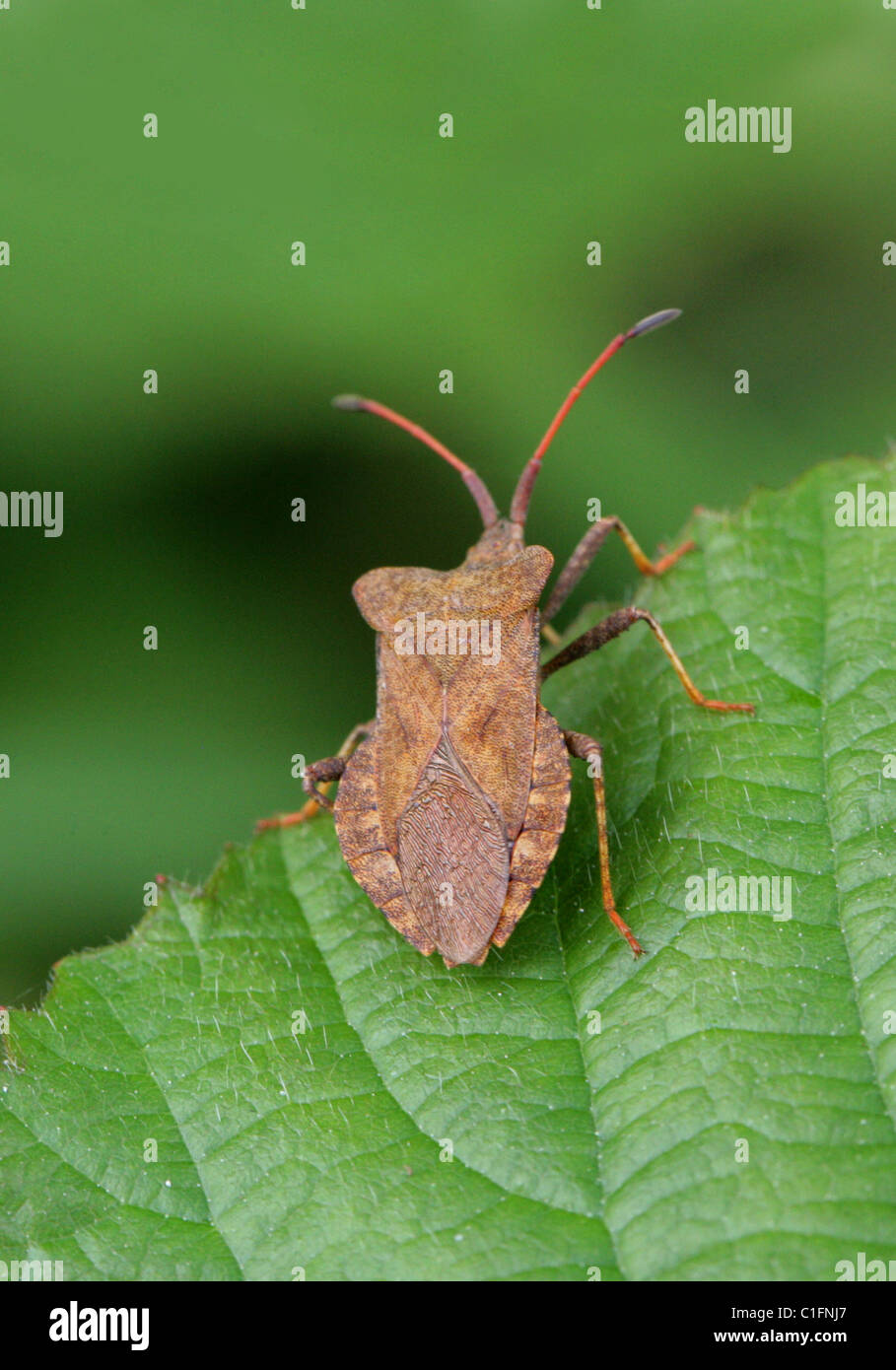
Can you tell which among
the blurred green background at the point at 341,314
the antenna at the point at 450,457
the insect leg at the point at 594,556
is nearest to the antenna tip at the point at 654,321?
the insect leg at the point at 594,556

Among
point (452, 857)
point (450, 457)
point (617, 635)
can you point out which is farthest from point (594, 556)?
point (452, 857)

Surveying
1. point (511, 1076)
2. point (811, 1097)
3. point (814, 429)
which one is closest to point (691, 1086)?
point (811, 1097)

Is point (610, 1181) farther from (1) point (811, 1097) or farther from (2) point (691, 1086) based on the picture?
(1) point (811, 1097)

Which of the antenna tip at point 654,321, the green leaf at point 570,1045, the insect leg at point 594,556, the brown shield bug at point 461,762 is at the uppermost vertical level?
the antenna tip at point 654,321

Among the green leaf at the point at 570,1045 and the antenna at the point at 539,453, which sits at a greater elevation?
the antenna at the point at 539,453

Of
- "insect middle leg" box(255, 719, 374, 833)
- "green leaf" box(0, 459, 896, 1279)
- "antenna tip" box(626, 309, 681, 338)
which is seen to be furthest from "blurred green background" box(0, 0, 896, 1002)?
"green leaf" box(0, 459, 896, 1279)

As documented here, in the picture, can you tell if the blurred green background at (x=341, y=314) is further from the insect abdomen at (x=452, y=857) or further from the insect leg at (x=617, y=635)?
the insect abdomen at (x=452, y=857)
